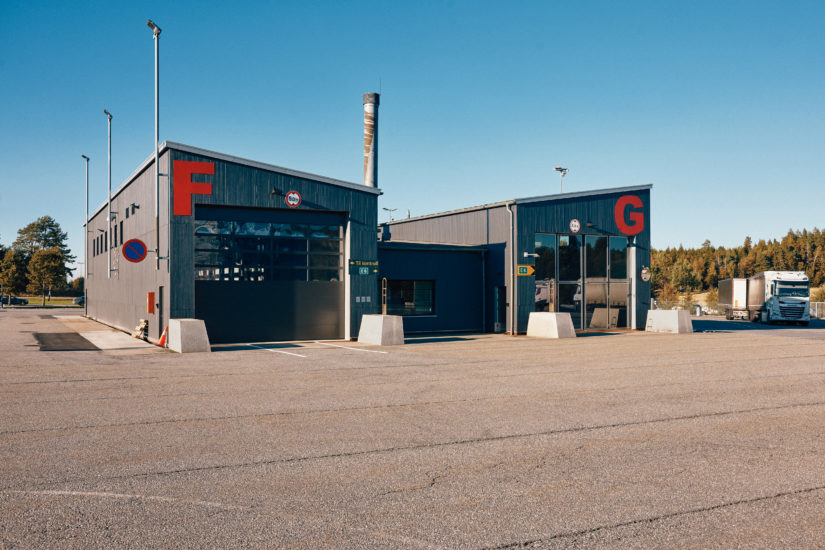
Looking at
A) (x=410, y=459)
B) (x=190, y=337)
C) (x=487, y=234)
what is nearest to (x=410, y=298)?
(x=487, y=234)

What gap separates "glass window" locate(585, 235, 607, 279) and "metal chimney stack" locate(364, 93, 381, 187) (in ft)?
37.5

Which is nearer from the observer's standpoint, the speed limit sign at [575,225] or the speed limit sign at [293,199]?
the speed limit sign at [293,199]

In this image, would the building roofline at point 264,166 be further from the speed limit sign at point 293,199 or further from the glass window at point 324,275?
the glass window at point 324,275

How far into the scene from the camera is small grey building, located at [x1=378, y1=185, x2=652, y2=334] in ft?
93.4

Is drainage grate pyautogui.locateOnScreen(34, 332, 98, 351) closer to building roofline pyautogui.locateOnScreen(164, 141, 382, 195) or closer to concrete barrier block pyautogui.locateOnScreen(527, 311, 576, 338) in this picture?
building roofline pyautogui.locateOnScreen(164, 141, 382, 195)

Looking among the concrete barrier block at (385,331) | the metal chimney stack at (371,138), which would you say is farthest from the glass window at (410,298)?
→ the metal chimney stack at (371,138)

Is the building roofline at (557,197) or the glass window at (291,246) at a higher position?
the building roofline at (557,197)

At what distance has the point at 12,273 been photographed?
3241 inches

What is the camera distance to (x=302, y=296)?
78.9ft

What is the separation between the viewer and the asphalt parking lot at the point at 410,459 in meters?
4.95

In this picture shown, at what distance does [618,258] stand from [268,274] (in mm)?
16475

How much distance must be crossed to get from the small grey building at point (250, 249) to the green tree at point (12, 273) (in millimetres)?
67784

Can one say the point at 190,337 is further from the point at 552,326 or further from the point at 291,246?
the point at 552,326

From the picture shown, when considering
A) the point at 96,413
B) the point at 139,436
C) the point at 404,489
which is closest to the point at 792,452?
the point at 404,489
